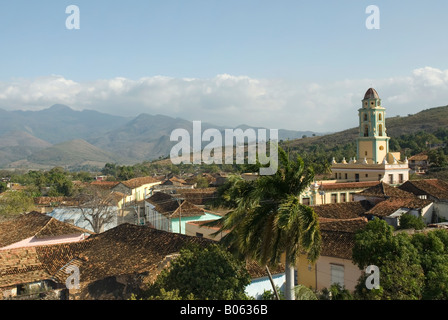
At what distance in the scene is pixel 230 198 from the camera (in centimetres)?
1252

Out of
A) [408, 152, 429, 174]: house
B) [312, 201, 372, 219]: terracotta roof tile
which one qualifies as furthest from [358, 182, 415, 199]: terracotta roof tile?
[408, 152, 429, 174]: house

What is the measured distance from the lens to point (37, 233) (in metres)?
21.8

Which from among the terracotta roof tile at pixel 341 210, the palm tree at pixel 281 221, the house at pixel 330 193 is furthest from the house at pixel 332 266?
the house at pixel 330 193

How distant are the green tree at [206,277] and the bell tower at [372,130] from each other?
3435cm

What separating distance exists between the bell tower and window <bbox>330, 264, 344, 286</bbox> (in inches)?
1143

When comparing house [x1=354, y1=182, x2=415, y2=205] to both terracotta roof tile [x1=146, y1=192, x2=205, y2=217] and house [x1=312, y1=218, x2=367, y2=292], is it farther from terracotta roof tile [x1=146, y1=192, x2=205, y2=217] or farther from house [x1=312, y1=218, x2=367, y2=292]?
house [x1=312, y1=218, x2=367, y2=292]

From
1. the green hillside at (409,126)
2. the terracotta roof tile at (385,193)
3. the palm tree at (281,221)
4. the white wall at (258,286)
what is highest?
the green hillside at (409,126)

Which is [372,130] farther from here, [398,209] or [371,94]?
[398,209]

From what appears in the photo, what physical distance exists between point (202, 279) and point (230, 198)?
3291mm

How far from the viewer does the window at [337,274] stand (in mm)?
14320

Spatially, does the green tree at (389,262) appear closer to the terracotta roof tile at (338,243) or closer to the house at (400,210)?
the terracotta roof tile at (338,243)

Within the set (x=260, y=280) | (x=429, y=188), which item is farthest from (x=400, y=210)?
(x=260, y=280)

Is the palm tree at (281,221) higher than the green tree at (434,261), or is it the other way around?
the palm tree at (281,221)
